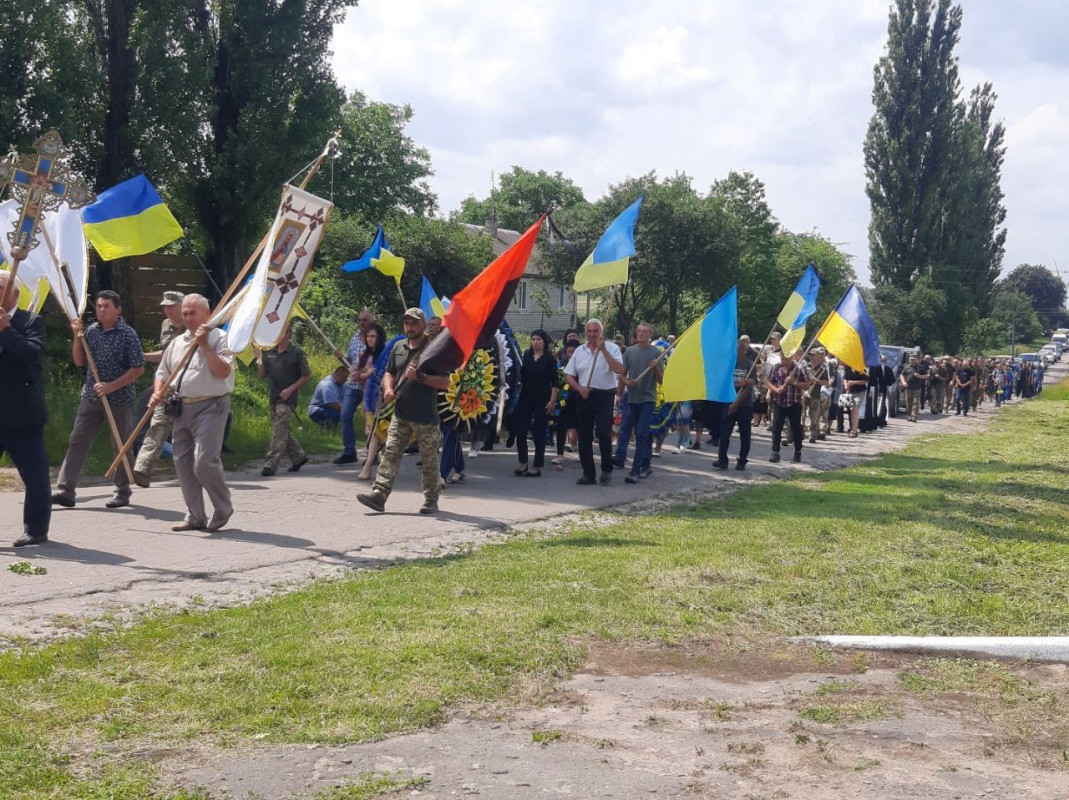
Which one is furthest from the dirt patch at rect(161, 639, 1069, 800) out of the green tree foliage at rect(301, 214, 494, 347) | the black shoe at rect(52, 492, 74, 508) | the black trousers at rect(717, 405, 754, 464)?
the green tree foliage at rect(301, 214, 494, 347)

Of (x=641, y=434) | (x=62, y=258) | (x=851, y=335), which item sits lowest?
(x=641, y=434)

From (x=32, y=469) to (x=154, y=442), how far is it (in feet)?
7.89

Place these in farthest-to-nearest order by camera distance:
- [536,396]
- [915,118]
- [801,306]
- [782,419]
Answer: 1. [915,118]
2. [782,419]
3. [801,306]
4. [536,396]

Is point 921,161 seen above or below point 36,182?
above

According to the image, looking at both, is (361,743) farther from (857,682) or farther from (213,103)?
(213,103)

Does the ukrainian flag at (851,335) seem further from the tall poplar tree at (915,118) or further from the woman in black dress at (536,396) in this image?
the tall poplar tree at (915,118)

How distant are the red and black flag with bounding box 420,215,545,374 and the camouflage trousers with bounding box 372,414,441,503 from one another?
553 mm

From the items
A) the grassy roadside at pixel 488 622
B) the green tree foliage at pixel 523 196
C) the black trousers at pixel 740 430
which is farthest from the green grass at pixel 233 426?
the green tree foliage at pixel 523 196

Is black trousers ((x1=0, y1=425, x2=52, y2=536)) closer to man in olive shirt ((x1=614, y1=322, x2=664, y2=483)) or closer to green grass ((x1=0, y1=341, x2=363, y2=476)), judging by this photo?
green grass ((x1=0, y1=341, x2=363, y2=476))

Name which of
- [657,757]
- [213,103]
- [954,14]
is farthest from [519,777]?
[954,14]

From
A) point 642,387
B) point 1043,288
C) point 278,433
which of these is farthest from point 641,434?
point 1043,288

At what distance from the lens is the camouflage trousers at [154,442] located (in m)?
10.8

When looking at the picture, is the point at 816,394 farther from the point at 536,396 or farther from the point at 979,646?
the point at 979,646

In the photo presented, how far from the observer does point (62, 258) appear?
1139cm
